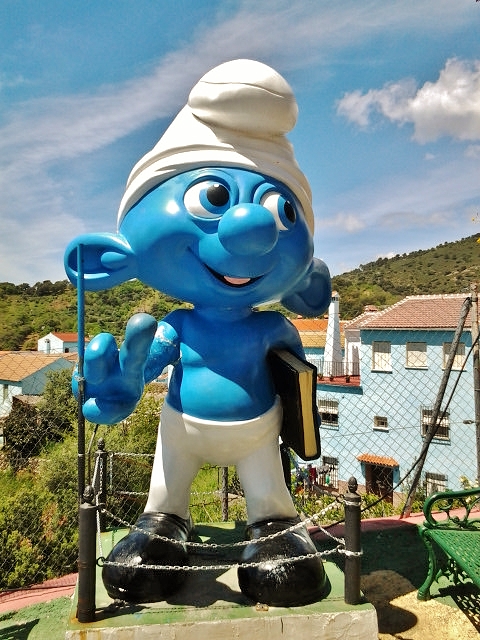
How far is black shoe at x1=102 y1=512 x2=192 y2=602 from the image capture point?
237 centimetres

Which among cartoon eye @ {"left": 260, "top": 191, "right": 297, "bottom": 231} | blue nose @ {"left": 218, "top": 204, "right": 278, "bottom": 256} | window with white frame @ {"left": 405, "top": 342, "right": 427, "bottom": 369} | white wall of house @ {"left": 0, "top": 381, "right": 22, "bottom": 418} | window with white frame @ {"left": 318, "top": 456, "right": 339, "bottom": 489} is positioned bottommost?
window with white frame @ {"left": 318, "top": 456, "right": 339, "bottom": 489}

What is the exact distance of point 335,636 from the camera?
2250 mm

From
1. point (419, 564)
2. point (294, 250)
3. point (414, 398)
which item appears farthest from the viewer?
point (414, 398)

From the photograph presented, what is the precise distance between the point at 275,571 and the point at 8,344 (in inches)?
1538

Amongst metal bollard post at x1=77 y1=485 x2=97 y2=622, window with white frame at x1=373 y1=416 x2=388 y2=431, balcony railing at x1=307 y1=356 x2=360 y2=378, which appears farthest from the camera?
window with white frame at x1=373 y1=416 x2=388 y2=431

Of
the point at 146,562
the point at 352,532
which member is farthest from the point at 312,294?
the point at 146,562

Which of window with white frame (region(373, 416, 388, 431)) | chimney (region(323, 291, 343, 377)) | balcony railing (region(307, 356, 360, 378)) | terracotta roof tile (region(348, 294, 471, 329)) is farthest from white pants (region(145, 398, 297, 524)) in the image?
window with white frame (region(373, 416, 388, 431))

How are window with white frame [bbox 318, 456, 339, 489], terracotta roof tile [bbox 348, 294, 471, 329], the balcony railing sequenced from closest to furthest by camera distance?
terracotta roof tile [bbox 348, 294, 471, 329], the balcony railing, window with white frame [bbox 318, 456, 339, 489]

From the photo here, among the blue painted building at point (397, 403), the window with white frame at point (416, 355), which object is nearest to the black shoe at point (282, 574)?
the blue painted building at point (397, 403)

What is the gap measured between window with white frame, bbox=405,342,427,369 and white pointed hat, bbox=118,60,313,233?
12.4 m

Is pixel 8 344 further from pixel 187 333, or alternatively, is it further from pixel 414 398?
pixel 187 333

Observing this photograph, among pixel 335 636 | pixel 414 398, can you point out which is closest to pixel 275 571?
pixel 335 636

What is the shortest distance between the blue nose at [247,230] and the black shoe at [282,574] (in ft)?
4.59

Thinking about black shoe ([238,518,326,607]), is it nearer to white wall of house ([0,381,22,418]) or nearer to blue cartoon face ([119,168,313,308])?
blue cartoon face ([119,168,313,308])
